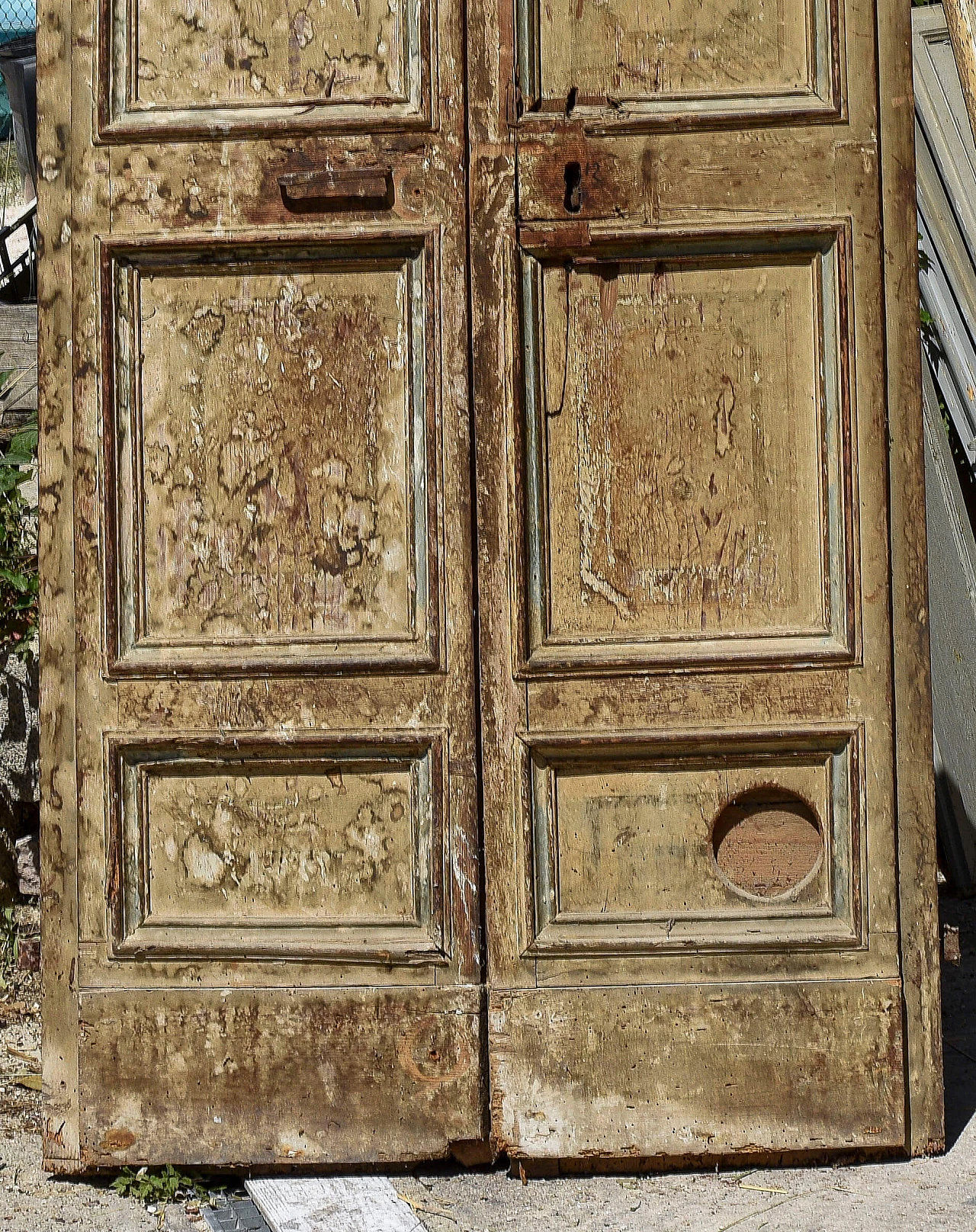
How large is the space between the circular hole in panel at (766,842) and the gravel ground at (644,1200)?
0.60 metres

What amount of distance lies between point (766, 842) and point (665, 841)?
22cm

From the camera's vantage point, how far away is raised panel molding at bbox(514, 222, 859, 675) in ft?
7.93

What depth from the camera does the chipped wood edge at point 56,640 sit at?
2451 mm

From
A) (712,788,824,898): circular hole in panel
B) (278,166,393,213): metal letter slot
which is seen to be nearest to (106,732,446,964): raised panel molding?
(712,788,824,898): circular hole in panel

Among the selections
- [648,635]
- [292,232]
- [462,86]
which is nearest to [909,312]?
[648,635]

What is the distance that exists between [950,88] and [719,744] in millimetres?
2769

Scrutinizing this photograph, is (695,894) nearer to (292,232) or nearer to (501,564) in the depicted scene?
(501,564)

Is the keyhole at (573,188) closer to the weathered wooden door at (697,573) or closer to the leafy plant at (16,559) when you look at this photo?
the weathered wooden door at (697,573)

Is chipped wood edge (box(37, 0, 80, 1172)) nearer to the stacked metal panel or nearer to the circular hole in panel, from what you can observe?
the circular hole in panel

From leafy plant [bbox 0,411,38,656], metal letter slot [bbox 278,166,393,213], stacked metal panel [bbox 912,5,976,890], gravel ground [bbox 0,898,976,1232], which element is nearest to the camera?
gravel ground [bbox 0,898,976,1232]

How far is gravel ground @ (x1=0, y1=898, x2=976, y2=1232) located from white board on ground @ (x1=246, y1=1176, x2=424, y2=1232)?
1.6 inches

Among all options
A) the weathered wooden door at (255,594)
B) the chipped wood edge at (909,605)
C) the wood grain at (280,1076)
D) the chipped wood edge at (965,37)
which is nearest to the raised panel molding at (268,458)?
the weathered wooden door at (255,594)

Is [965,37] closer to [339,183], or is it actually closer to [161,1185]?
[339,183]

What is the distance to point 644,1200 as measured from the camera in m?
2.36
